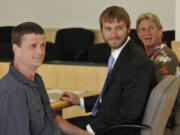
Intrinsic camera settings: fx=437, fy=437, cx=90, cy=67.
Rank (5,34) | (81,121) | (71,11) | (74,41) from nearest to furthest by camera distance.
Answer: (81,121) → (74,41) → (71,11) → (5,34)

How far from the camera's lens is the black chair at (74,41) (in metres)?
7.02

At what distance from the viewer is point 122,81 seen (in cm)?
270

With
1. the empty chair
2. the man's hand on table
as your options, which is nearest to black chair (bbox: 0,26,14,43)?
the man's hand on table

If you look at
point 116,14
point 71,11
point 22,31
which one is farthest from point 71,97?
point 71,11

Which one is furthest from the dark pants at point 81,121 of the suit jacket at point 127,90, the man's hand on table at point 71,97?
the suit jacket at point 127,90

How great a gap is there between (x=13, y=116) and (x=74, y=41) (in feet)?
16.8

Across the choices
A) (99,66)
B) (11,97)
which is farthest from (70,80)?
(11,97)

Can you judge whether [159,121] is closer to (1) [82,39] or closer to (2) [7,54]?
(2) [7,54]

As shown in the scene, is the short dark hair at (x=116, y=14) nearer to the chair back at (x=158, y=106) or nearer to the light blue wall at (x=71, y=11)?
the chair back at (x=158, y=106)

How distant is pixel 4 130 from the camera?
2.18 m

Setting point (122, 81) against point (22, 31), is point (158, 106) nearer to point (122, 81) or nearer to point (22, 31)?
point (122, 81)

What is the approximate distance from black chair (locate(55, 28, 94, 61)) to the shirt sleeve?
4.55 meters

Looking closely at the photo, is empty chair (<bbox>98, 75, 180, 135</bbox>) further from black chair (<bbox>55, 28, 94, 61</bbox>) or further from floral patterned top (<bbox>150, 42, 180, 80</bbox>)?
black chair (<bbox>55, 28, 94, 61</bbox>)

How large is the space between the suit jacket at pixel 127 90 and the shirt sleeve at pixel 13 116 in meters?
0.66
